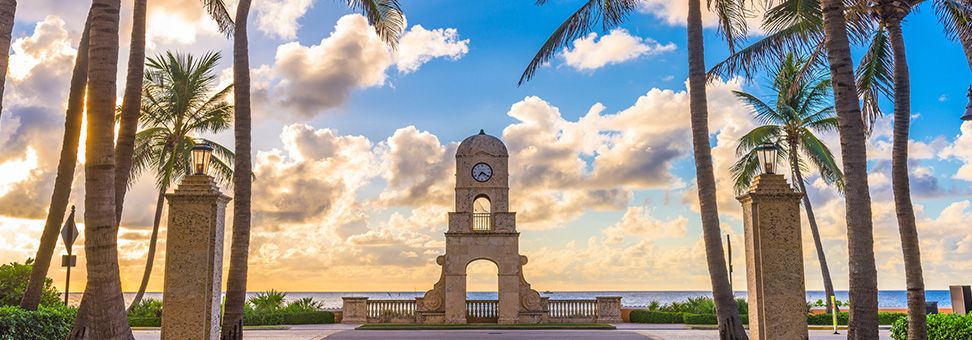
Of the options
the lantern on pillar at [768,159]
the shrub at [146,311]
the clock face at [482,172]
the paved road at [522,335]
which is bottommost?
the paved road at [522,335]

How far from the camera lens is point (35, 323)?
1484cm

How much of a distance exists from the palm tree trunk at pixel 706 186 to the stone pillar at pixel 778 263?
0.59 m

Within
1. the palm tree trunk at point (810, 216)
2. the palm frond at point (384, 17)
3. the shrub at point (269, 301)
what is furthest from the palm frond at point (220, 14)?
the palm tree trunk at point (810, 216)

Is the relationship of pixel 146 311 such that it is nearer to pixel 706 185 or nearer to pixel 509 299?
pixel 509 299

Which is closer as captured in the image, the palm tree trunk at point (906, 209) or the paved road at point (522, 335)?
the palm tree trunk at point (906, 209)

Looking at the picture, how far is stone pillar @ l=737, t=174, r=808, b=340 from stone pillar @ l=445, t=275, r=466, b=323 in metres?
22.0

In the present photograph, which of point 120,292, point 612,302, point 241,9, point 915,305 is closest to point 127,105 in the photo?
point 241,9

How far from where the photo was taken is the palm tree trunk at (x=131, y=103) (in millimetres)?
14406

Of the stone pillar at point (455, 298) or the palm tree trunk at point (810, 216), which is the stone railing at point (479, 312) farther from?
the palm tree trunk at point (810, 216)

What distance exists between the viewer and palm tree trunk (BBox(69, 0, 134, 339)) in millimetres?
10742

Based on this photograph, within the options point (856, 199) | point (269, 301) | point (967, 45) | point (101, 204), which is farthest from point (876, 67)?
point (269, 301)

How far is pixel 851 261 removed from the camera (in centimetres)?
1190

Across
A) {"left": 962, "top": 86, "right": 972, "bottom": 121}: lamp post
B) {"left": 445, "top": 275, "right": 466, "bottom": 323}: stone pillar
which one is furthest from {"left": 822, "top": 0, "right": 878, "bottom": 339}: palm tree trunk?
{"left": 445, "top": 275, "right": 466, "bottom": 323}: stone pillar

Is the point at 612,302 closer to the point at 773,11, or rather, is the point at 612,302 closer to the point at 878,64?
the point at 878,64
